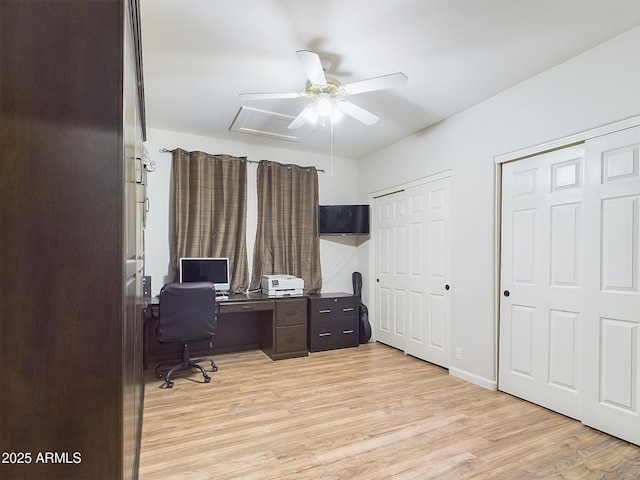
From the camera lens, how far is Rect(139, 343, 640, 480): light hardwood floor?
1.95m

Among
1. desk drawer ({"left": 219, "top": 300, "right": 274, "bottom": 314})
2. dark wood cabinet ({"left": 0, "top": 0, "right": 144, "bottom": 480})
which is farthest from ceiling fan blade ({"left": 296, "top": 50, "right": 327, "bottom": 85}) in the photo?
desk drawer ({"left": 219, "top": 300, "right": 274, "bottom": 314})

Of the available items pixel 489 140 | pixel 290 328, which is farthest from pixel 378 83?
pixel 290 328

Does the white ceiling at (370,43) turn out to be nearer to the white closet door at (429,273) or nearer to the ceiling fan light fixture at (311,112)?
the ceiling fan light fixture at (311,112)

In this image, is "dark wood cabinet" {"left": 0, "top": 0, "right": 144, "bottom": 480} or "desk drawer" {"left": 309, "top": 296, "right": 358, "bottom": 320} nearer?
"dark wood cabinet" {"left": 0, "top": 0, "right": 144, "bottom": 480}

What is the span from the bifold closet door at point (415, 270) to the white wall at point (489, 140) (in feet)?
0.61

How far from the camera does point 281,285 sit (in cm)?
411

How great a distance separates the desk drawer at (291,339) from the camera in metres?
3.97

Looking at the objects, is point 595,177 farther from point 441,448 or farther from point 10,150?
point 10,150

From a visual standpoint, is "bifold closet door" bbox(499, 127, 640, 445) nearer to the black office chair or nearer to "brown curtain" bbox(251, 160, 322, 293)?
"brown curtain" bbox(251, 160, 322, 293)

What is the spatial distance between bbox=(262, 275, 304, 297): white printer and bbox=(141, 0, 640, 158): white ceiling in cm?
194

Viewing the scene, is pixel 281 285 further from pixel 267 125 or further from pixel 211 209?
pixel 267 125

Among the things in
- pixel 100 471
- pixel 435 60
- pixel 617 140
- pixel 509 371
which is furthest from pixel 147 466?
pixel 617 140

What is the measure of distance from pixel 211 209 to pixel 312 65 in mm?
2512

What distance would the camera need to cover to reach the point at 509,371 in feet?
9.87
